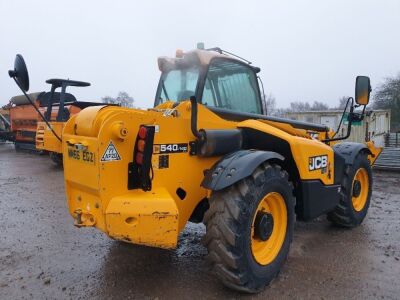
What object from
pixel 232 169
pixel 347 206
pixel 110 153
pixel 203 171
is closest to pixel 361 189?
pixel 347 206

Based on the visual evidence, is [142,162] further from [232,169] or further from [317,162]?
[317,162]

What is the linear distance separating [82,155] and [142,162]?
1.80 feet

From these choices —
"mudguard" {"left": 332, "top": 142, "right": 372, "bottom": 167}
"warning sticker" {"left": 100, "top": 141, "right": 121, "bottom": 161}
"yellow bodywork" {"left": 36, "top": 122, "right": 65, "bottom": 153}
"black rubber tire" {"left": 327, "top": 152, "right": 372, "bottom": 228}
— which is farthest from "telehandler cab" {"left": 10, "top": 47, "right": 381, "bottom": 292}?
"yellow bodywork" {"left": 36, "top": 122, "right": 65, "bottom": 153}

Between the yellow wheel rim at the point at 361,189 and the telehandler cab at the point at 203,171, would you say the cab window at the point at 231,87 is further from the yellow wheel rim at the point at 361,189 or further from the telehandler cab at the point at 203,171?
the yellow wheel rim at the point at 361,189

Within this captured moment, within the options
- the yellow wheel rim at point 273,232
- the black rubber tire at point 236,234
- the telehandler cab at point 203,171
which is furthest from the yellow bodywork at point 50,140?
the black rubber tire at point 236,234

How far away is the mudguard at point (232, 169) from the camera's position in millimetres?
3141

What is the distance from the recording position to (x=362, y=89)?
4.62 meters

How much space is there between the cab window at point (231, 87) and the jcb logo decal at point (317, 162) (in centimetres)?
90

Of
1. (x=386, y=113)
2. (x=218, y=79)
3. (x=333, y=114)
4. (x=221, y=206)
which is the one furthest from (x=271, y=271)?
(x=386, y=113)

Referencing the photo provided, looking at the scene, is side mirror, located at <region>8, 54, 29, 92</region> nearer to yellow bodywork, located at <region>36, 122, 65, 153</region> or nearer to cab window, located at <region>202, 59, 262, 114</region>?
cab window, located at <region>202, 59, 262, 114</region>

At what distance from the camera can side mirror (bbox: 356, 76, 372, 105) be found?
4578 millimetres

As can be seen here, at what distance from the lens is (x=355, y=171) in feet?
16.6

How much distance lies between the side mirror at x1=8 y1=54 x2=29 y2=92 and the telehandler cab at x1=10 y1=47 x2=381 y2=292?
0.02 m

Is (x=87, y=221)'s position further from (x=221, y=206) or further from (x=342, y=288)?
(x=342, y=288)
